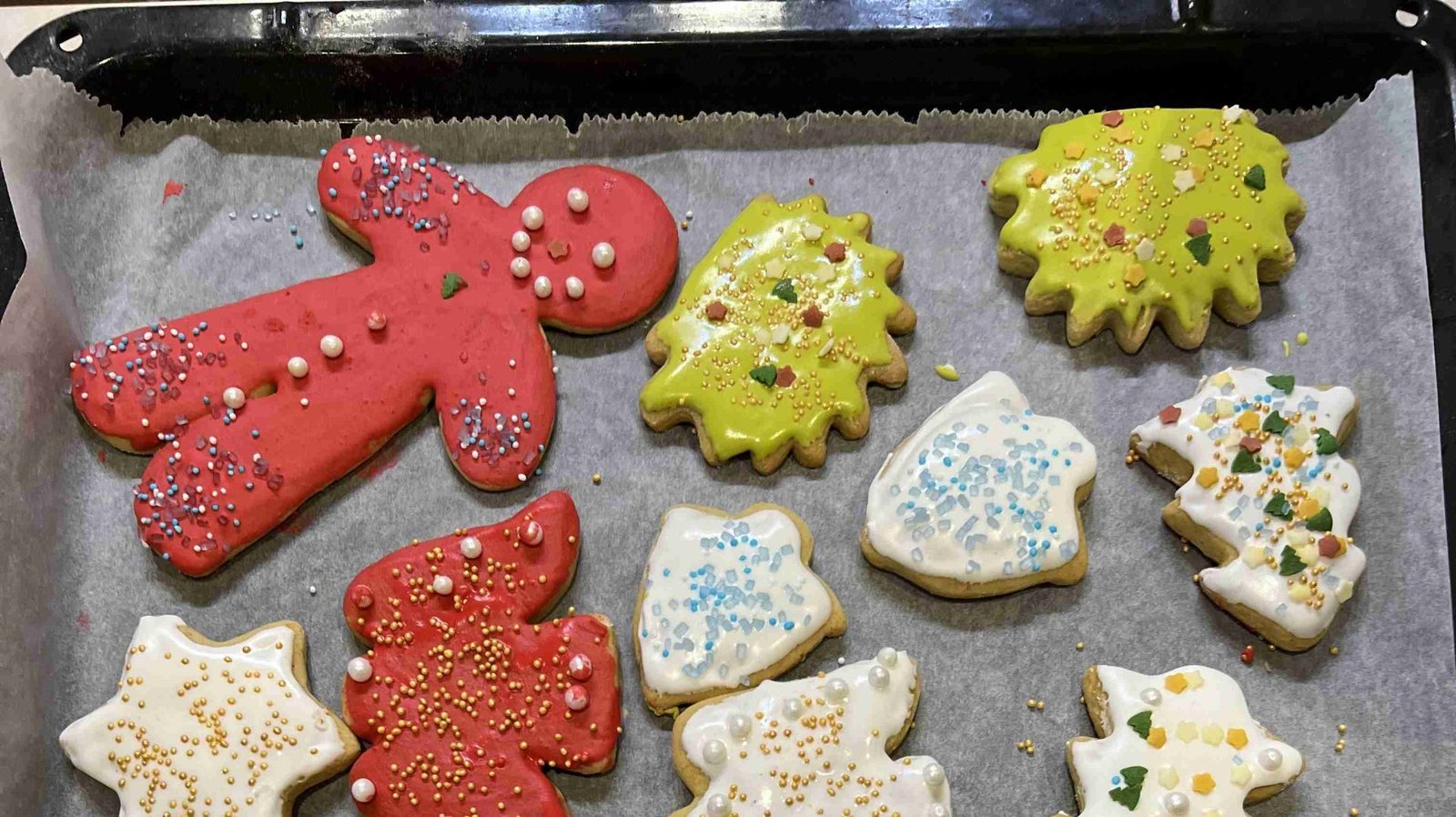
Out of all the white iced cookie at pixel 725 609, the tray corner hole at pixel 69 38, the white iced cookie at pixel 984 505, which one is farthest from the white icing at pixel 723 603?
the tray corner hole at pixel 69 38

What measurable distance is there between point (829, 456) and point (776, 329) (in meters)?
0.23

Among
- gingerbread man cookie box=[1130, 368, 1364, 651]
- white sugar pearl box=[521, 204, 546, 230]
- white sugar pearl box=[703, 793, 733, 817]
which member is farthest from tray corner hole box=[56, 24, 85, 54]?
gingerbread man cookie box=[1130, 368, 1364, 651]

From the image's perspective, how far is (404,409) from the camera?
6.28 feet

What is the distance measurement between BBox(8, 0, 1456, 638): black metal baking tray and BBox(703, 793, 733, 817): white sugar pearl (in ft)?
3.88

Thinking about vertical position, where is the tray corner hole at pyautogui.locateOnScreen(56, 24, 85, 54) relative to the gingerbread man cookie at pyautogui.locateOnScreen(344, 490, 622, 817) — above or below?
above

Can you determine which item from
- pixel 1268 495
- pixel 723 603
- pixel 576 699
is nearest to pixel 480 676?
pixel 576 699

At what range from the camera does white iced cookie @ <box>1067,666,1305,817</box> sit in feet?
5.60

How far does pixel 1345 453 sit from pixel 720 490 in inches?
40.3

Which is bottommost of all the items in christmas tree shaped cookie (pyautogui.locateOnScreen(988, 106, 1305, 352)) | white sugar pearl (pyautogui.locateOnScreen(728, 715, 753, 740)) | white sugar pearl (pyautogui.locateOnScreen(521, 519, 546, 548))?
white sugar pearl (pyautogui.locateOnScreen(728, 715, 753, 740))

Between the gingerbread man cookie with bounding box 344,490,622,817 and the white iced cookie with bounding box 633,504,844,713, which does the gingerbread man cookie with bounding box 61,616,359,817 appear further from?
the white iced cookie with bounding box 633,504,844,713

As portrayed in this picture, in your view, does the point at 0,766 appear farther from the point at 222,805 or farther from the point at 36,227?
the point at 36,227

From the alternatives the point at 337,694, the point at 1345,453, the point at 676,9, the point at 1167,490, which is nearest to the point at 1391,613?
the point at 1345,453

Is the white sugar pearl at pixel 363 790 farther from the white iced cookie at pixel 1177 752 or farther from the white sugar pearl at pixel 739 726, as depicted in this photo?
the white iced cookie at pixel 1177 752

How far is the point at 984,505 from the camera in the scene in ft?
6.06
